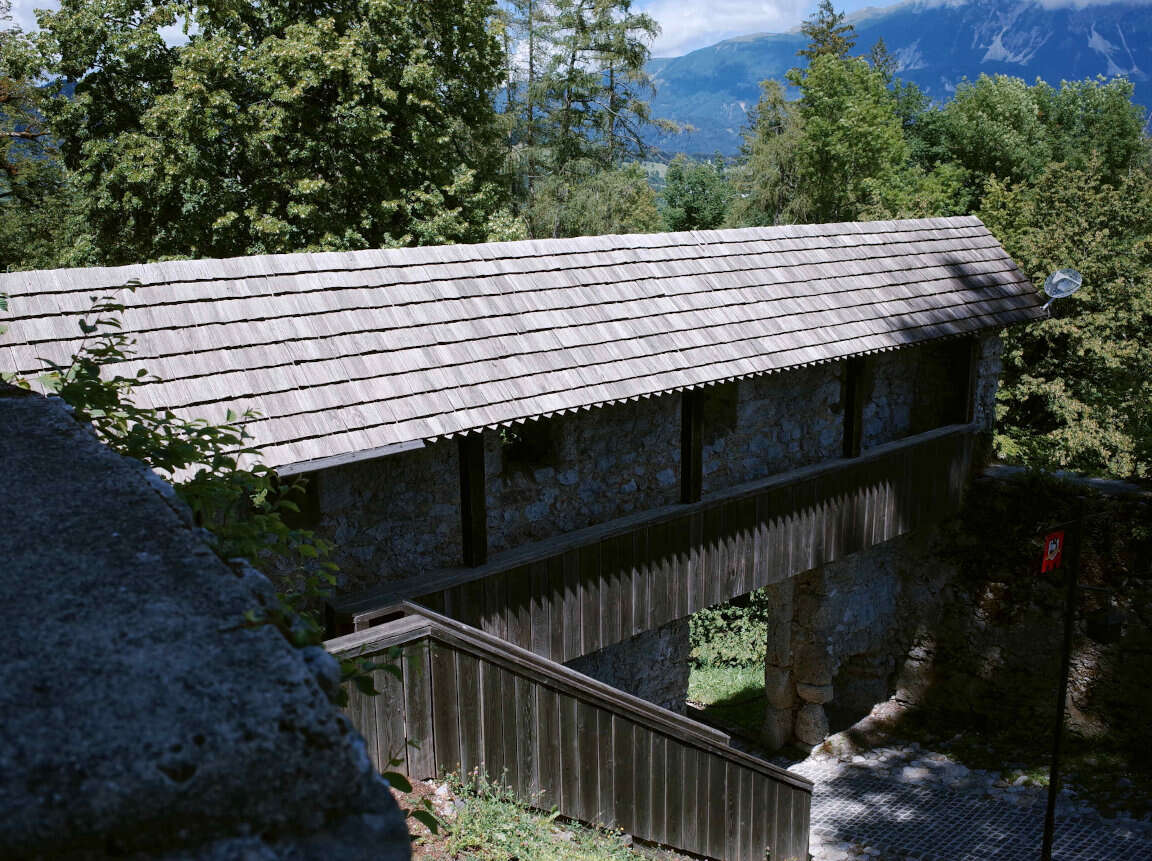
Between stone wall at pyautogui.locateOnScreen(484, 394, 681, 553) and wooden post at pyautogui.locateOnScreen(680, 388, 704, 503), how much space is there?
25 cm

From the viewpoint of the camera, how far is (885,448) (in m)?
10.6

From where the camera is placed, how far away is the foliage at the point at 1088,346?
15086mm

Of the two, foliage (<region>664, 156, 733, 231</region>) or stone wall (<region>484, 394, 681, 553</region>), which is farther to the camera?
foliage (<region>664, 156, 733, 231</region>)

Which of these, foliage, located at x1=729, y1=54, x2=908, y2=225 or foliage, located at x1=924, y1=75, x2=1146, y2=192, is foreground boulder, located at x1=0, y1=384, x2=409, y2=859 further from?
foliage, located at x1=924, y1=75, x2=1146, y2=192

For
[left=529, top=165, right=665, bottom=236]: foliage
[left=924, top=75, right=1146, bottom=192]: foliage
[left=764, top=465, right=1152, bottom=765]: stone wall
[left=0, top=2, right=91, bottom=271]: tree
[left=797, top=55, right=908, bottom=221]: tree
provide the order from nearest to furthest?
[left=764, top=465, right=1152, bottom=765]: stone wall, [left=0, top=2, right=91, bottom=271]: tree, [left=529, top=165, right=665, bottom=236]: foliage, [left=797, top=55, right=908, bottom=221]: tree, [left=924, top=75, right=1146, bottom=192]: foliage

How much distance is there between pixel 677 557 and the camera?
27.5 ft

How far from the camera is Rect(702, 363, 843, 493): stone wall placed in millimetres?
9227

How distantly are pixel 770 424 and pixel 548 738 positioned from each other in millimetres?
4785

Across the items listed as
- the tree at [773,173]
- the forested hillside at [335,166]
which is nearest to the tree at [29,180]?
the forested hillside at [335,166]

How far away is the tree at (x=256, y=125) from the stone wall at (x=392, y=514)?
907 cm

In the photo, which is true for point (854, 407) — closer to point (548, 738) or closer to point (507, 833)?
point (548, 738)

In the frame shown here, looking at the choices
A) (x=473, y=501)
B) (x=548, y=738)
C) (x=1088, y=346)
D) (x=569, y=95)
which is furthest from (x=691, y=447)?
(x=569, y=95)

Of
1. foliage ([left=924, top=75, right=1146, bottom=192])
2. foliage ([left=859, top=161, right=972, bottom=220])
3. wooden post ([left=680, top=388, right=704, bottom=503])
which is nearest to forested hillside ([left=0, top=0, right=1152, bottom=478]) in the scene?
wooden post ([left=680, top=388, right=704, bottom=503])

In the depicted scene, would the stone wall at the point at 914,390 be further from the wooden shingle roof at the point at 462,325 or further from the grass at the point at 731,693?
the grass at the point at 731,693
